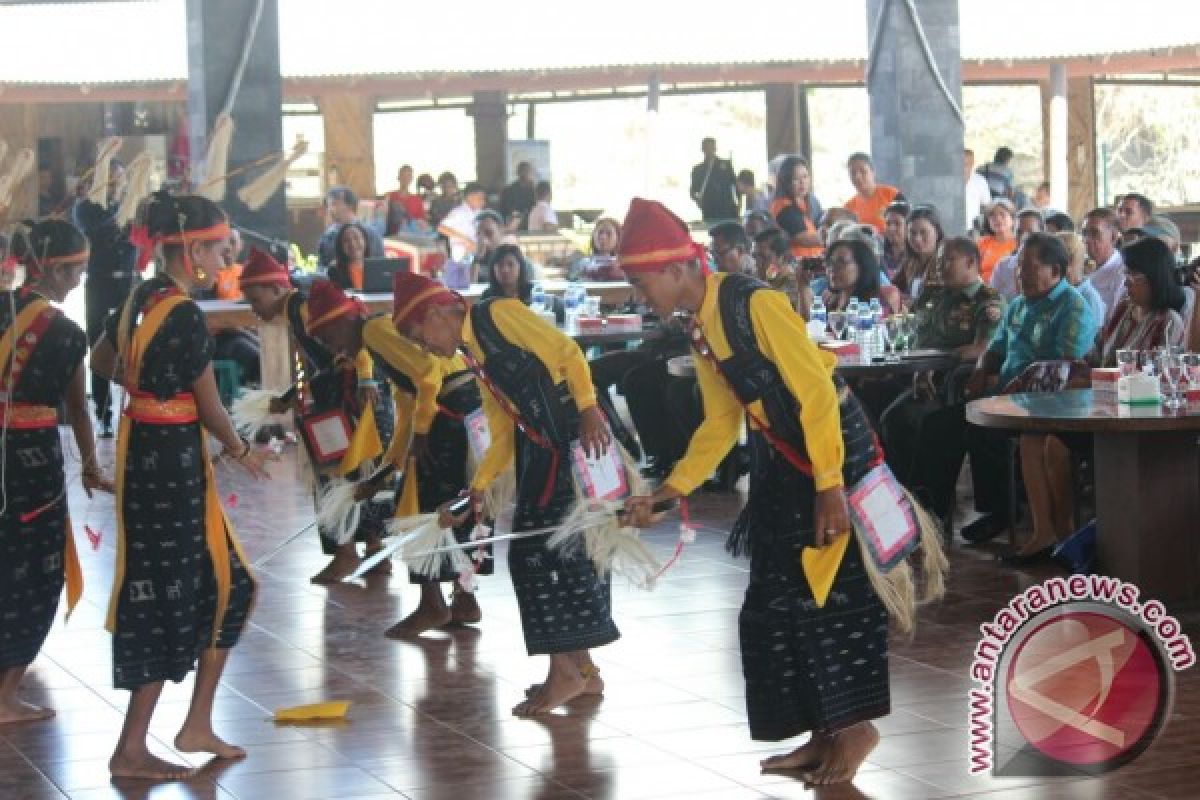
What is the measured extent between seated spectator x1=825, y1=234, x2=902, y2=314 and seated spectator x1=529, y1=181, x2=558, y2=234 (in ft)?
32.2

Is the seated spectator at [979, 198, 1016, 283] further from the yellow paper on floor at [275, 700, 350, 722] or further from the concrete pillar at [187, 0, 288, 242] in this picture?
the yellow paper on floor at [275, 700, 350, 722]

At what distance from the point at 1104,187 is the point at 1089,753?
19928mm

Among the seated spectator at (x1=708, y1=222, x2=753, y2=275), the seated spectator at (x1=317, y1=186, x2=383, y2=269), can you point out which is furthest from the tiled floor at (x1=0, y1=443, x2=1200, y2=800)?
the seated spectator at (x1=317, y1=186, x2=383, y2=269)

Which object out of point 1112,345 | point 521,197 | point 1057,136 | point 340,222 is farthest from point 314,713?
point 1057,136

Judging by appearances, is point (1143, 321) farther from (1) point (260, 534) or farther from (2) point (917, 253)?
(1) point (260, 534)

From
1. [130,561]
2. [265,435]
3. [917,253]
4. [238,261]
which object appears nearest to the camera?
[130,561]

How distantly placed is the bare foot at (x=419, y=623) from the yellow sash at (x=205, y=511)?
66.3 inches

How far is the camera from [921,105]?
49.5ft

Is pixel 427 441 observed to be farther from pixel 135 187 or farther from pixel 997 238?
pixel 997 238

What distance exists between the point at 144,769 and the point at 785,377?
2.00m

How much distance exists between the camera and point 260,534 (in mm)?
10016

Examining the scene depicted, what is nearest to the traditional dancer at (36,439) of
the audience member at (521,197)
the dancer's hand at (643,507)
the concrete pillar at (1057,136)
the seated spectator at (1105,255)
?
the dancer's hand at (643,507)

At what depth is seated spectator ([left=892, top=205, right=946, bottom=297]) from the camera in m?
10.7

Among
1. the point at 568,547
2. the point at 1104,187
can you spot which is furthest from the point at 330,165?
the point at 568,547
